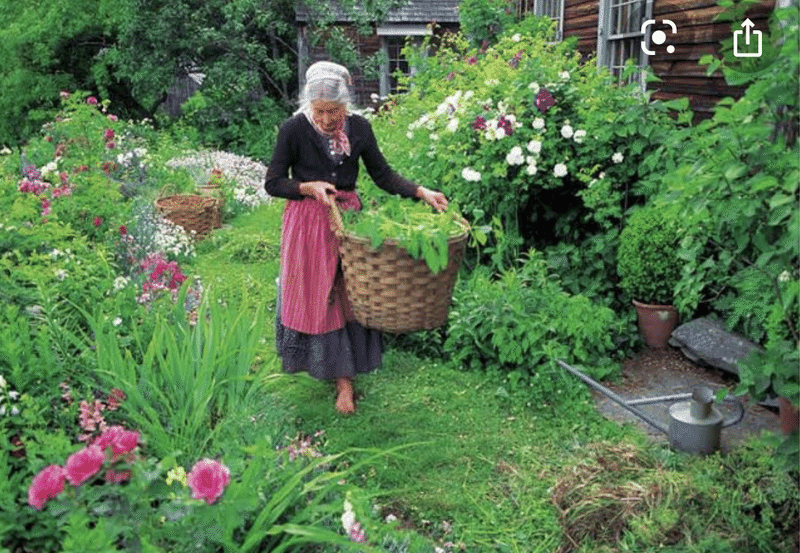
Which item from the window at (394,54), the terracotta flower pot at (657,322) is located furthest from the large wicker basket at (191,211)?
the window at (394,54)

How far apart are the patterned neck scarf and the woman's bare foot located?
3.75 feet

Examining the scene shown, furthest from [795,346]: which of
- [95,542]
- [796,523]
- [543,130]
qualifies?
[543,130]

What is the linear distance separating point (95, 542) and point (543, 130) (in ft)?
13.5

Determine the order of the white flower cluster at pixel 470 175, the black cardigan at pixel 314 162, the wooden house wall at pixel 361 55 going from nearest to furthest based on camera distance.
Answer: the black cardigan at pixel 314 162
the white flower cluster at pixel 470 175
the wooden house wall at pixel 361 55

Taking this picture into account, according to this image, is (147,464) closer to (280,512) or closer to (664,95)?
(280,512)

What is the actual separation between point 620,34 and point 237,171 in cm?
544

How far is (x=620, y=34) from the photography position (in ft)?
24.5

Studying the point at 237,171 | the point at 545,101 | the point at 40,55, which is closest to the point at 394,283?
the point at 545,101

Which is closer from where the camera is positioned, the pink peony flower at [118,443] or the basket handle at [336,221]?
the pink peony flower at [118,443]

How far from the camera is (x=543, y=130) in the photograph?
205 inches

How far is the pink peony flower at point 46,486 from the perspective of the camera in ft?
5.59

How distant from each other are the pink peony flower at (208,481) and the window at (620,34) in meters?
6.14

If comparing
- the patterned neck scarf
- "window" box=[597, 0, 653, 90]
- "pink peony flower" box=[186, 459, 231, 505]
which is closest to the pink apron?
the patterned neck scarf

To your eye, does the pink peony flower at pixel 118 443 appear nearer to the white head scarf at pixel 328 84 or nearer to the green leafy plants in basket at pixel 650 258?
the white head scarf at pixel 328 84
